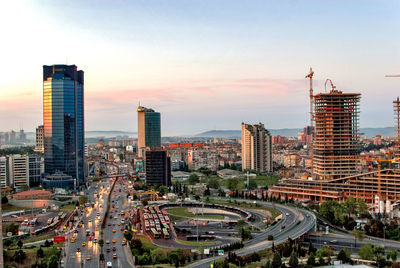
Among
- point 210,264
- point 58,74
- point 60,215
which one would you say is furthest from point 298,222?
point 58,74

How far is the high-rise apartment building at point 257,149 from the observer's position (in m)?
82.9

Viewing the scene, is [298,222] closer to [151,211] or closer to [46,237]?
[151,211]

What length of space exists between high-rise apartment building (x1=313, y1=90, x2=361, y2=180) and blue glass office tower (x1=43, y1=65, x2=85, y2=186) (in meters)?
34.8

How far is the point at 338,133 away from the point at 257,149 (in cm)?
3146

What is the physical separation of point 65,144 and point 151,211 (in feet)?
86.8

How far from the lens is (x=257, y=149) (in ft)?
274

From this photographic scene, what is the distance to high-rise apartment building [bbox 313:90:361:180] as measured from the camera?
172 ft

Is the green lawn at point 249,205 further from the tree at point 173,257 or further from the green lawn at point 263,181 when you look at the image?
the tree at point 173,257

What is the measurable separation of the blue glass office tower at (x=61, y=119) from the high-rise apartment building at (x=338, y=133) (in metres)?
34.8

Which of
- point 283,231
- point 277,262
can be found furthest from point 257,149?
point 277,262

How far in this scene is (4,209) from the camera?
46.4 m

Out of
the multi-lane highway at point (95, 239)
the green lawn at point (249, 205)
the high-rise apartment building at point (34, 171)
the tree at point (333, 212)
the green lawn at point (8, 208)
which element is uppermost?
the high-rise apartment building at point (34, 171)

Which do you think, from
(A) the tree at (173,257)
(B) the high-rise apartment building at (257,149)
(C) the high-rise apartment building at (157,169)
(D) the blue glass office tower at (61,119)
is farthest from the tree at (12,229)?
(B) the high-rise apartment building at (257,149)

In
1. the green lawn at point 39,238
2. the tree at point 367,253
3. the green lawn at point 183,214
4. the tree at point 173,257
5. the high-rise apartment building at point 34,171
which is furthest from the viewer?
the high-rise apartment building at point 34,171
